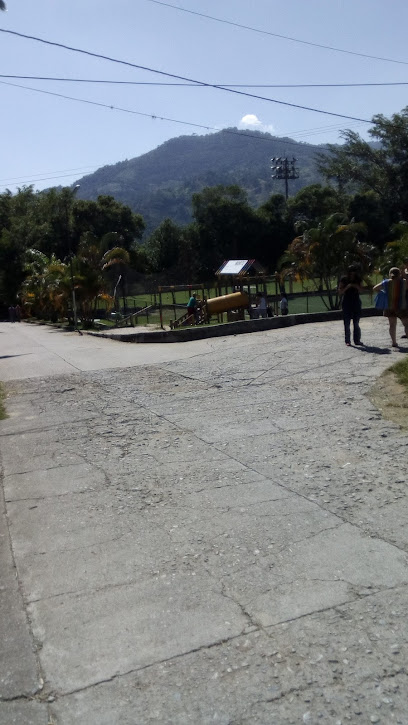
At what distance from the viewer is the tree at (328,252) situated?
28.6 meters

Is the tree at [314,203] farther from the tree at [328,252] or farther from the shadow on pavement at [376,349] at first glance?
the shadow on pavement at [376,349]

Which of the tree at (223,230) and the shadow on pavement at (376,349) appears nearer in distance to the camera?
the shadow on pavement at (376,349)

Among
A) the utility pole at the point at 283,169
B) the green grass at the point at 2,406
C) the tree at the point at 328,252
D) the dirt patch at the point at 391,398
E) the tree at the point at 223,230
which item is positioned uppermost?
the utility pole at the point at 283,169

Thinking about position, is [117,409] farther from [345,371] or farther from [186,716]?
[186,716]

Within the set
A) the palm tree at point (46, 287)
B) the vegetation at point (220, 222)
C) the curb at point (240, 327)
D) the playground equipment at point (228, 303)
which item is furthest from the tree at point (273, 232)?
the curb at point (240, 327)

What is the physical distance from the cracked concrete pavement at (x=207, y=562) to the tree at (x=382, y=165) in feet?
165

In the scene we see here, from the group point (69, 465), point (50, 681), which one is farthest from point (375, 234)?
point (50, 681)

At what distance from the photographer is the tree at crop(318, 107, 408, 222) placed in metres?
56.7

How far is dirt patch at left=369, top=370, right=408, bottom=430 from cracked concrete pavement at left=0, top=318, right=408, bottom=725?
0.19 meters

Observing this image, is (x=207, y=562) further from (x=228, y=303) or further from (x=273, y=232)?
(x=273, y=232)

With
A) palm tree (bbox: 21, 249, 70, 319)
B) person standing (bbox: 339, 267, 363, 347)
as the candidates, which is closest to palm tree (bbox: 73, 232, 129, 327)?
palm tree (bbox: 21, 249, 70, 319)

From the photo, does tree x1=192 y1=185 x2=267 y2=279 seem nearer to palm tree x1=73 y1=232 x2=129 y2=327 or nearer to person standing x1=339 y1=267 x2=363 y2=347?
palm tree x1=73 y1=232 x2=129 y2=327

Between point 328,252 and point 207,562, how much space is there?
24.8 metres

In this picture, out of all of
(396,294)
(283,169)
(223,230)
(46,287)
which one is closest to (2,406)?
(396,294)
